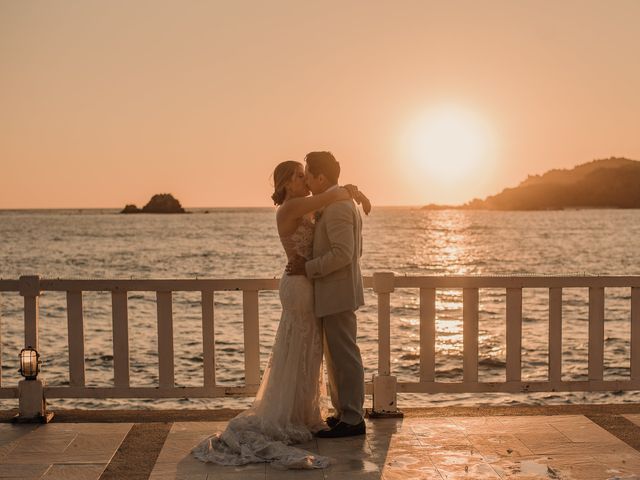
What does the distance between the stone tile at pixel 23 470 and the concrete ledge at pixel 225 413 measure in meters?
0.99

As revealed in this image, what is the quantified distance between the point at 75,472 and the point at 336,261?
196cm

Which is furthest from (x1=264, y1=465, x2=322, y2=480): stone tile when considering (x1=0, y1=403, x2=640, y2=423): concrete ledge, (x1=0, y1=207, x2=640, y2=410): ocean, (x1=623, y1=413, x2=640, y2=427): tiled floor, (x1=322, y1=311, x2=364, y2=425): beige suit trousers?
(x1=0, y1=207, x2=640, y2=410): ocean

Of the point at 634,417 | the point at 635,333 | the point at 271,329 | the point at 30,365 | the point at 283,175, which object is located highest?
the point at 283,175

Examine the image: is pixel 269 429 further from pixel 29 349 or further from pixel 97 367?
pixel 97 367

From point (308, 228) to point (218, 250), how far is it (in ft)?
179

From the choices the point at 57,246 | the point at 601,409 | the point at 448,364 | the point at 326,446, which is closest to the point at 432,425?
the point at 326,446

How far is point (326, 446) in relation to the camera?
501 centimetres

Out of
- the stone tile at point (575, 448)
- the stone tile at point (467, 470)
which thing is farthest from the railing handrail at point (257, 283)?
the stone tile at point (467, 470)

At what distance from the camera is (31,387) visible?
18.7 ft

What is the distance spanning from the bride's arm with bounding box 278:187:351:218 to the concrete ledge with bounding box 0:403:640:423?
1.63 meters

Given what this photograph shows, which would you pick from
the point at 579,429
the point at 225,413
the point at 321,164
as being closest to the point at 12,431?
the point at 225,413

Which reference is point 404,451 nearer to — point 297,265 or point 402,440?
point 402,440

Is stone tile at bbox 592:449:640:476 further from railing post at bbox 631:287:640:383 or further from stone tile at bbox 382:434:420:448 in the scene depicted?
railing post at bbox 631:287:640:383

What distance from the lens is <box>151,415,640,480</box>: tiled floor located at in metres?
4.45
